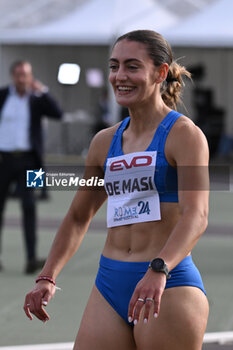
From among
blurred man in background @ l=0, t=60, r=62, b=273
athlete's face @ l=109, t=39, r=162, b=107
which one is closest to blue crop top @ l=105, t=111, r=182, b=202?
athlete's face @ l=109, t=39, r=162, b=107

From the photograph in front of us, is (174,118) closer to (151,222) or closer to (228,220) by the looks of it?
(151,222)

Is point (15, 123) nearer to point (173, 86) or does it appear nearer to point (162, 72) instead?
point (173, 86)

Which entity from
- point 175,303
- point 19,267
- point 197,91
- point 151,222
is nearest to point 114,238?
point 151,222

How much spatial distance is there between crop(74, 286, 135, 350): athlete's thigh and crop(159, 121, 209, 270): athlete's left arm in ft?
1.14

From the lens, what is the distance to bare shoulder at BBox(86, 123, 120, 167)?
2.60 meters

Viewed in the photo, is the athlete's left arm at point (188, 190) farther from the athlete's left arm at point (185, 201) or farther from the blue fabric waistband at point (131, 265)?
the blue fabric waistband at point (131, 265)

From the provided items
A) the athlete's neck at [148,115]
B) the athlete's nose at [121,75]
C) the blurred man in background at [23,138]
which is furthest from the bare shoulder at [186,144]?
the blurred man in background at [23,138]

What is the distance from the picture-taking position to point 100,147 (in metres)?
2.62

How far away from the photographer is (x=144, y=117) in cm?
250

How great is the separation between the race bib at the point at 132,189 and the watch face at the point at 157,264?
0.77ft

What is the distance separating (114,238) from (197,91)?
18.6 metres

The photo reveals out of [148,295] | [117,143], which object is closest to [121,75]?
[117,143]

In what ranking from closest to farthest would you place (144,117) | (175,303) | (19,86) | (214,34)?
(175,303), (144,117), (19,86), (214,34)

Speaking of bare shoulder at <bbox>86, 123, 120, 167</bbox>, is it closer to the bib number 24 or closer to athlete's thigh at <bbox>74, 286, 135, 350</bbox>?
the bib number 24
